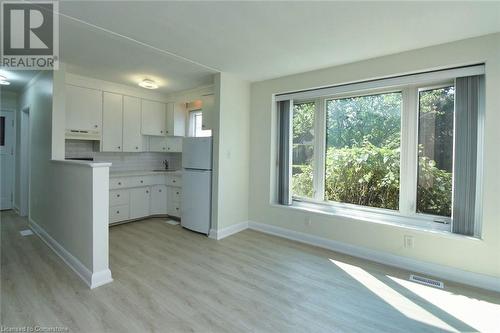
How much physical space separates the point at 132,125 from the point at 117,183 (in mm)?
1098

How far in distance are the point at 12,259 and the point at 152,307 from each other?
2099mm

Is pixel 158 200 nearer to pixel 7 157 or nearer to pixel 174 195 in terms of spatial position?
pixel 174 195

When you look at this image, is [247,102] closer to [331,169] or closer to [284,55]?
[284,55]

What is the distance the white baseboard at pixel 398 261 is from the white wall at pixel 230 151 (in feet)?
2.20

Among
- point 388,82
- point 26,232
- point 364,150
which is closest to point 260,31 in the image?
point 388,82

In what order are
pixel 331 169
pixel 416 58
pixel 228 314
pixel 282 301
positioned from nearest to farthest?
pixel 228 314
pixel 282 301
pixel 416 58
pixel 331 169

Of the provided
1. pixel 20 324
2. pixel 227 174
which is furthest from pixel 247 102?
pixel 20 324

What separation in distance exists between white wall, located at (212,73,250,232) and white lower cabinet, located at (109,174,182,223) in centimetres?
126

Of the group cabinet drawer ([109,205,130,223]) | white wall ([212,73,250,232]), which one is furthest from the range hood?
white wall ([212,73,250,232])

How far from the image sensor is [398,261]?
2824 millimetres

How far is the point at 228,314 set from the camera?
1.94 metres

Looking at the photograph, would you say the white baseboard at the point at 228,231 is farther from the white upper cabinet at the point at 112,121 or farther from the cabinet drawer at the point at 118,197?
the white upper cabinet at the point at 112,121

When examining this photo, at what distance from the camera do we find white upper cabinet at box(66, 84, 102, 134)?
3.79 m

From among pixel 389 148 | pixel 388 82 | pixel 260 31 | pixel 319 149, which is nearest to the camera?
pixel 260 31
